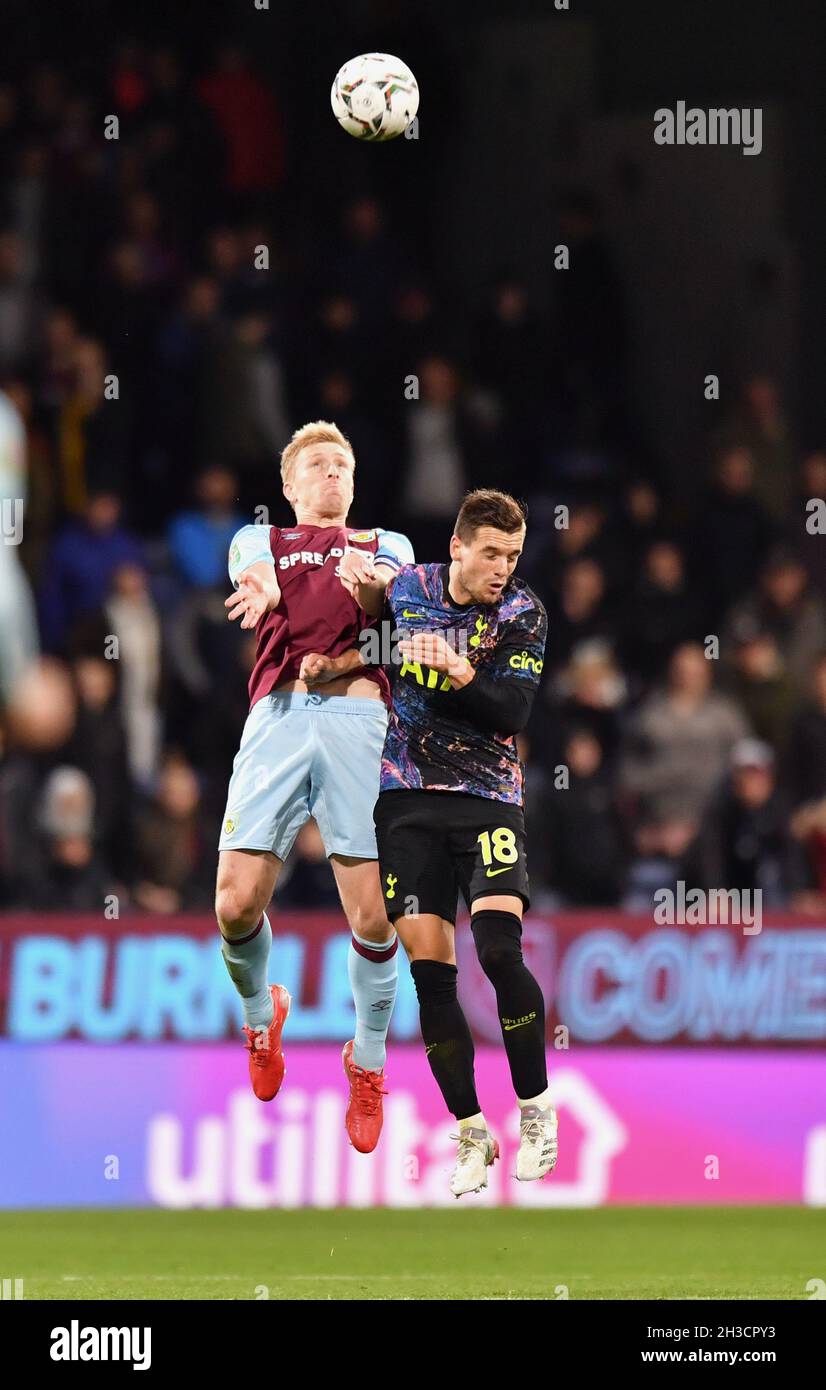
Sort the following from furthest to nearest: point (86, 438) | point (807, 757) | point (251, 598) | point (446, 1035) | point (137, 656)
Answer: point (86, 438)
point (807, 757)
point (137, 656)
point (251, 598)
point (446, 1035)

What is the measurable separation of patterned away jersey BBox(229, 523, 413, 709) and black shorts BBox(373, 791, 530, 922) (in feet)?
2.24

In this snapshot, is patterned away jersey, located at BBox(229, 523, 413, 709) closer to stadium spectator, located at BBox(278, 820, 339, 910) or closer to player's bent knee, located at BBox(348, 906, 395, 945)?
player's bent knee, located at BBox(348, 906, 395, 945)

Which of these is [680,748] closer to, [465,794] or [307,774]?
[307,774]

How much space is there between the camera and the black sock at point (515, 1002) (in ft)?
26.5

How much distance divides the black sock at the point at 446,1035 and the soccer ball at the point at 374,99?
320cm

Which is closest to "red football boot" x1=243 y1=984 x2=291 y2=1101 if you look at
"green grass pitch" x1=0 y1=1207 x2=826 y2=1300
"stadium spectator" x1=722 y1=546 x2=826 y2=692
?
"green grass pitch" x1=0 y1=1207 x2=826 y2=1300

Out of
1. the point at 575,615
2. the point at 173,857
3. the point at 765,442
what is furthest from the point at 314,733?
the point at 765,442

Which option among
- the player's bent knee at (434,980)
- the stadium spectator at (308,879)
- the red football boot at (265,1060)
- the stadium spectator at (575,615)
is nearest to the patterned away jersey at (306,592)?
the player's bent knee at (434,980)

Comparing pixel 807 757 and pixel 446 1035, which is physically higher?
pixel 807 757

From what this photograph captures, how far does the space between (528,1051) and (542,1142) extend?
0.31m

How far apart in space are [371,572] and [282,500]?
24.2 feet

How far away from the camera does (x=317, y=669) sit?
28.1 ft

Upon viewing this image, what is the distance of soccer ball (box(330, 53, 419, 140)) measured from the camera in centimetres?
913

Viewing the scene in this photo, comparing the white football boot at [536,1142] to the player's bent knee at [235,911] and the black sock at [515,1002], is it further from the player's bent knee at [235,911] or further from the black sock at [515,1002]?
the player's bent knee at [235,911]
